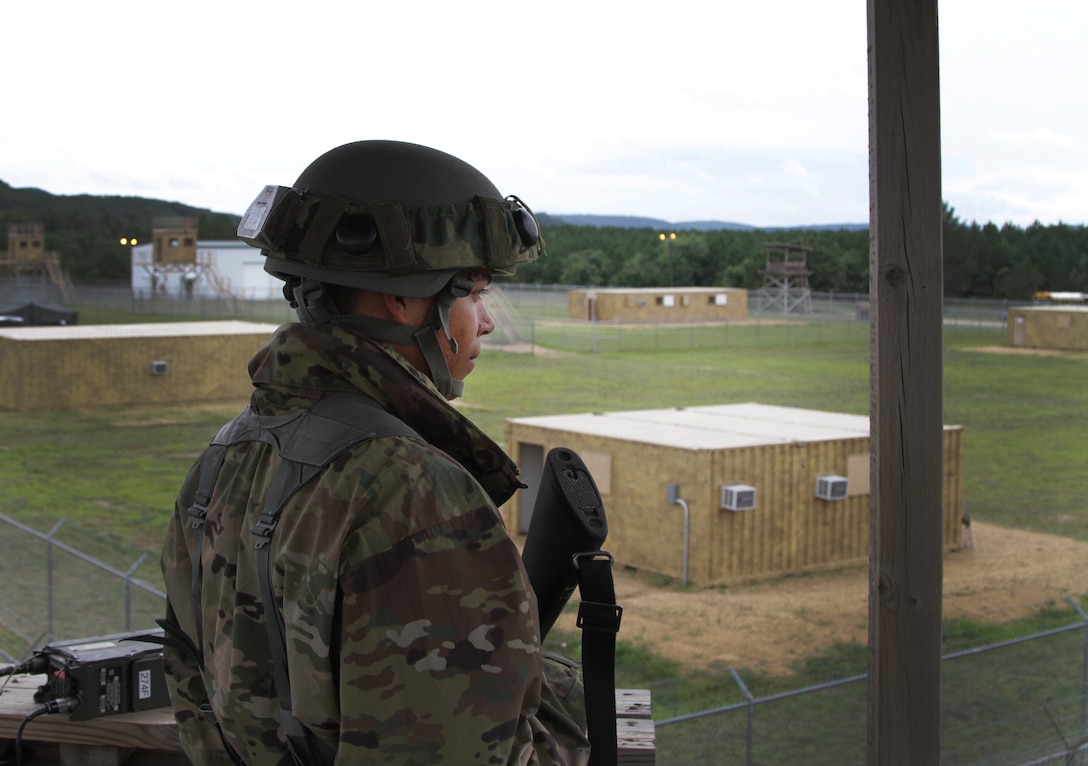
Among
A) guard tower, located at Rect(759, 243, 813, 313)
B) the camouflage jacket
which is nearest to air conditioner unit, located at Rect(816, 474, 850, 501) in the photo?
the camouflage jacket

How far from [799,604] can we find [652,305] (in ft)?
149

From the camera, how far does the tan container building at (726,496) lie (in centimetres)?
1448

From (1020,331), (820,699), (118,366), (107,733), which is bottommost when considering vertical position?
(820,699)

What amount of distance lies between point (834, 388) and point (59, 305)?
2474 cm

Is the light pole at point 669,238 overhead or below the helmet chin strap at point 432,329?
overhead

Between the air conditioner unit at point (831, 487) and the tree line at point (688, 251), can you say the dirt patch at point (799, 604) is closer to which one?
the air conditioner unit at point (831, 487)

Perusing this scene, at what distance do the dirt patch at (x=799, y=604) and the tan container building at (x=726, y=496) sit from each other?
0.33 metres

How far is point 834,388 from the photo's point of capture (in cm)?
3800

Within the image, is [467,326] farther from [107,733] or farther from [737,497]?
[737,497]

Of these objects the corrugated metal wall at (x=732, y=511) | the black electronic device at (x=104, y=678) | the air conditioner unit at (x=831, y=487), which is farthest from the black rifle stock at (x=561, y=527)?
the air conditioner unit at (x=831, y=487)

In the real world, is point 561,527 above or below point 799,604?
above

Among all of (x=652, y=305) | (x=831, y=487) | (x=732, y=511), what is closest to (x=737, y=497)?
(x=732, y=511)

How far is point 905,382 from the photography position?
2.66 m

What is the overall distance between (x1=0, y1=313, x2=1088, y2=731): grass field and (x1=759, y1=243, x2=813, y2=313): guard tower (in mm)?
13088
